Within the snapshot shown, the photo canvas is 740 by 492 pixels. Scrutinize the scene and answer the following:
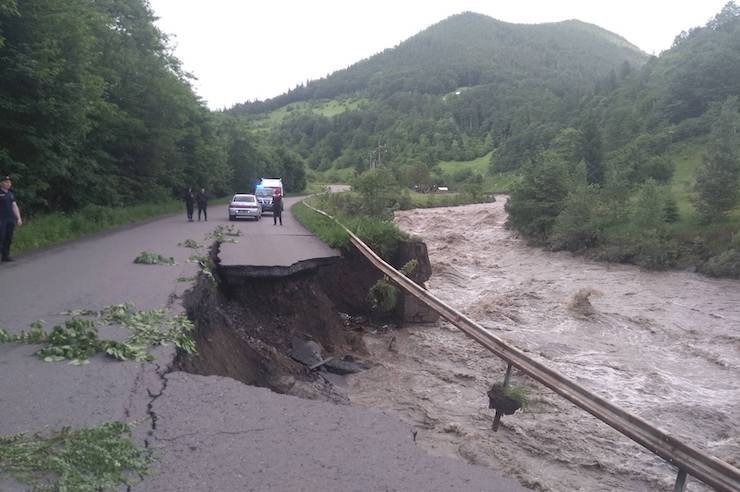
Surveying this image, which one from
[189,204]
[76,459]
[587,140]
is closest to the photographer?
[76,459]

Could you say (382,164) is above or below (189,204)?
above

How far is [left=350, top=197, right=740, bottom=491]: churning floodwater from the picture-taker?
23.9ft

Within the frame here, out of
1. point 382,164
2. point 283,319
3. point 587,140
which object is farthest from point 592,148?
point 283,319

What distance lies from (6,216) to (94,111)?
A: 1000 cm

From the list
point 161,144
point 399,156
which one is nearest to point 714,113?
point 161,144

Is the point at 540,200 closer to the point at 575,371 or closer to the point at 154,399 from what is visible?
the point at 575,371

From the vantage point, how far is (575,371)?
11586 mm

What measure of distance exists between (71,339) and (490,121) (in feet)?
449

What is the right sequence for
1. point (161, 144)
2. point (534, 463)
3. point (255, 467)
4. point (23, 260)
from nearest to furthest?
1. point (255, 467)
2. point (534, 463)
3. point (23, 260)
4. point (161, 144)

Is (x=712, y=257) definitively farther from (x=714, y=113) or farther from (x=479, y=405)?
(x=714, y=113)

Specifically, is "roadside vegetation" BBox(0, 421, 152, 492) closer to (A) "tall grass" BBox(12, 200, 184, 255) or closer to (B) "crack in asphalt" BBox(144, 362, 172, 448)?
(B) "crack in asphalt" BBox(144, 362, 172, 448)

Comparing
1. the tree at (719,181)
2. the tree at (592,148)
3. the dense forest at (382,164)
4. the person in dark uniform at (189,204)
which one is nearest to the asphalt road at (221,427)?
the dense forest at (382,164)

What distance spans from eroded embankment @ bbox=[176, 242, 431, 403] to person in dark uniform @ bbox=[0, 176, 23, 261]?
4.22 metres

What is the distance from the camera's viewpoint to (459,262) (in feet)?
90.3
